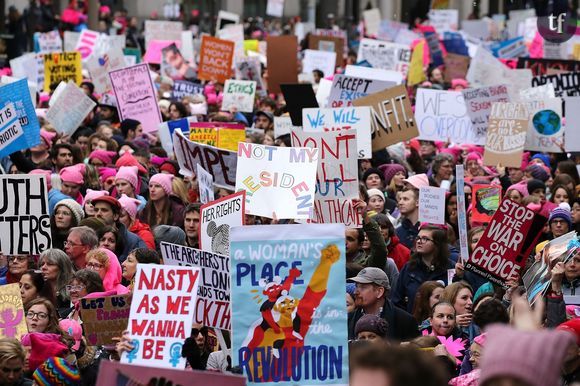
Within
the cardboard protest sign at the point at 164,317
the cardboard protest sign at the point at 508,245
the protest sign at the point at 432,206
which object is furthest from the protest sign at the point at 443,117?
the cardboard protest sign at the point at 164,317

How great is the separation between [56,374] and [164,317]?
101 cm

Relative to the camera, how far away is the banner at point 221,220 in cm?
846

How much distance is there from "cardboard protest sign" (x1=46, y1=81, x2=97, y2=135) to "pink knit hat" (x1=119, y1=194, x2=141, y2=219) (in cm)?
517

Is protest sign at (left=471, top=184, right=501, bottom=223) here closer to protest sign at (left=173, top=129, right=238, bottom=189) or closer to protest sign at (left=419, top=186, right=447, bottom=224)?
protest sign at (left=419, top=186, right=447, bottom=224)

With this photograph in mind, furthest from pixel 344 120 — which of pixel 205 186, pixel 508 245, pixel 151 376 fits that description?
pixel 151 376

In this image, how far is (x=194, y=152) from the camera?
38.3ft

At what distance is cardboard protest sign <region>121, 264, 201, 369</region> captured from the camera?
634cm

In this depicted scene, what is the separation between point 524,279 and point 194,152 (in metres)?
3.91

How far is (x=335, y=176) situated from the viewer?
10367 mm

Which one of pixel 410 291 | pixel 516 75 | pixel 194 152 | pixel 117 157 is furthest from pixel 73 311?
pixel 516 75

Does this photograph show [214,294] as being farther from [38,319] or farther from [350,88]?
[350,88]

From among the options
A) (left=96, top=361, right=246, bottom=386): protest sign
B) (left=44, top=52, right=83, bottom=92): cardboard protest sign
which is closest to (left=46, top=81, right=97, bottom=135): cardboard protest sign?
(left=44, top=52, right=83, bottom=92): cardboard protest sign

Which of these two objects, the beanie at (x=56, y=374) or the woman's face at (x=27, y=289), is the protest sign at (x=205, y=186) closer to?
the woman's face at (x=27, y=289)

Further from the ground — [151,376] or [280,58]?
[151,376]
